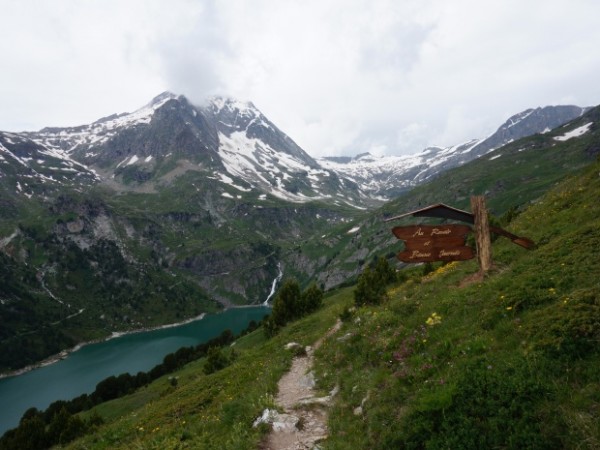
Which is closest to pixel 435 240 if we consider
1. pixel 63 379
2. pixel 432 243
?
pixel 432 243

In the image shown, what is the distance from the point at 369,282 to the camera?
40.8 m

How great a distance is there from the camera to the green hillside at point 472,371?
8695 mm

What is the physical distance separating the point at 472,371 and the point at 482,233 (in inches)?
356

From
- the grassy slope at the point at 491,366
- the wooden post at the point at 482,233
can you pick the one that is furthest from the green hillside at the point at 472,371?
the wooden post at the point at 482,233

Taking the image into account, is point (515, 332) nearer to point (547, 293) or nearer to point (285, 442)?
point (547, 293)

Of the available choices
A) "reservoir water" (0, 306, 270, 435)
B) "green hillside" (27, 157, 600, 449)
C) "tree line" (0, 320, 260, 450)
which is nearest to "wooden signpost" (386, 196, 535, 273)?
"green hillside" (27, 157, 600, 449)

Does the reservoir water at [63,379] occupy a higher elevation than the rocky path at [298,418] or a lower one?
lower

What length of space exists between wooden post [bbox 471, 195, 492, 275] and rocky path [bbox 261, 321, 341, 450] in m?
9.33

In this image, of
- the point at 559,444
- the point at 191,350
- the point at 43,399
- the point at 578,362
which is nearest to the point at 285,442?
the point at 559,444

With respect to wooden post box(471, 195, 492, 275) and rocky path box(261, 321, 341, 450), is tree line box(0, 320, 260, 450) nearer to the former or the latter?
rocky path box(261, 321, 341, 450)

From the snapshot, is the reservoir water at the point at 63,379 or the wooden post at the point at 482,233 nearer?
the wooden post at the point at 482,233

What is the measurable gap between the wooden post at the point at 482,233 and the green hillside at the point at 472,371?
72 centimetres

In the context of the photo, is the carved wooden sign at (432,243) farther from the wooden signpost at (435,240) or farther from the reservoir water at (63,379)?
the reservoir water at (63,379)

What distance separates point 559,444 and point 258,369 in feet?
64.7
